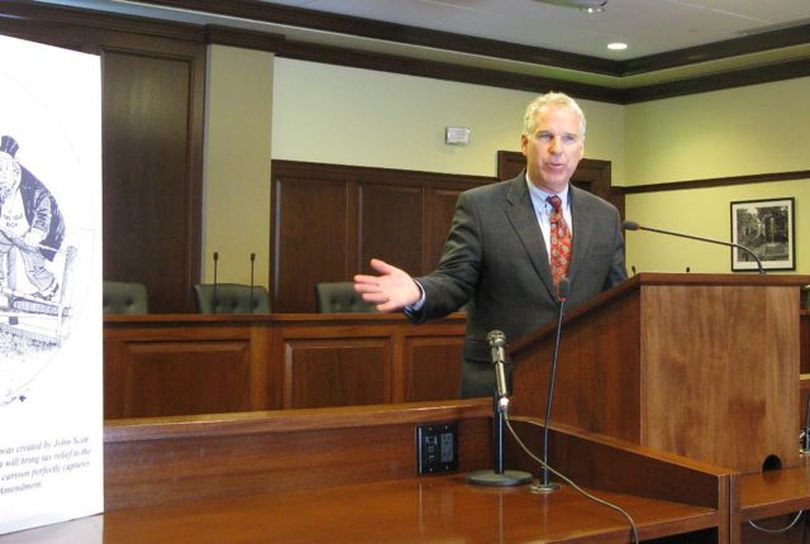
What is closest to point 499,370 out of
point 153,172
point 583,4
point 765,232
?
point 583,4

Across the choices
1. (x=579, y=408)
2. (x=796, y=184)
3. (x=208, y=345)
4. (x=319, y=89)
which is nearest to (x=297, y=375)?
(x=208, y=345)

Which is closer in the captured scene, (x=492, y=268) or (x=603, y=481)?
(x=603, y=481)

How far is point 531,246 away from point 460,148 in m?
6.24

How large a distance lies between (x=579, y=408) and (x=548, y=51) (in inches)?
270

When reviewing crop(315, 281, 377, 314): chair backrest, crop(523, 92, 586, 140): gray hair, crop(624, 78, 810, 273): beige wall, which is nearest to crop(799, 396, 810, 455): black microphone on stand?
crop(523, 92, 586, 140): gray hair

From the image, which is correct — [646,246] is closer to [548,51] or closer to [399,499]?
[548,51]

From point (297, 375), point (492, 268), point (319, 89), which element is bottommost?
point (297, 375)

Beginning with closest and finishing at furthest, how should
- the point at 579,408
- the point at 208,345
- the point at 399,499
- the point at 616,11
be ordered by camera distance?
the point at 399,499, the point at 579,408, the point at 208,345, the point at 616,11

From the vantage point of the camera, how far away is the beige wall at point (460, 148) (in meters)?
7.81

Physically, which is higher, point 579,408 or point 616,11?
point 616,11

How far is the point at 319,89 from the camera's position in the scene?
8281 millimetres

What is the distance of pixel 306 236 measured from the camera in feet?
27.3

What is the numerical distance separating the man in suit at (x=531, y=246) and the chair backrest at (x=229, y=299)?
13.3 ft

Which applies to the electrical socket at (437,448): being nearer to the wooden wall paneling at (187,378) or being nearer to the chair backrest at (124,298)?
the wooden wall paneling at (187,378)
